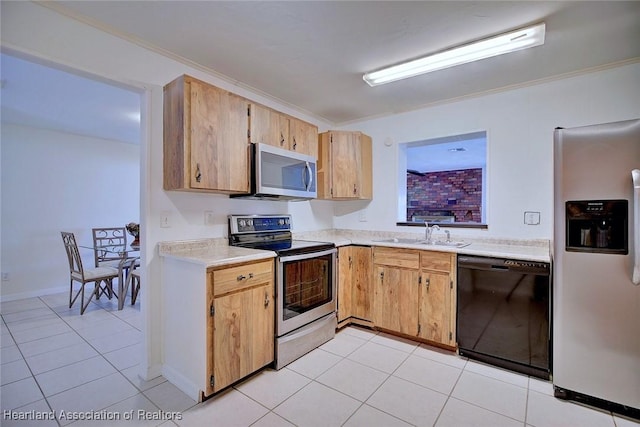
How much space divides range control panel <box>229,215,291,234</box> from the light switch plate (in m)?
2.24

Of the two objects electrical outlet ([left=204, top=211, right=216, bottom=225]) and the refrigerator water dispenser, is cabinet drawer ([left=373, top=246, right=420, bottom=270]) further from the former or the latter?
electrical outlet ([left=204, top=211, right=216, bottom=225])


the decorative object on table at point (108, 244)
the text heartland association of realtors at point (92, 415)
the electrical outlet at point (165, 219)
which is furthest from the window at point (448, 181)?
the decorative object on table at point (108, 244)

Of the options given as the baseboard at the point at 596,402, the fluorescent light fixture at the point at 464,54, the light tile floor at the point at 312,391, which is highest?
the fluorescent light fixture at the point at 464,54

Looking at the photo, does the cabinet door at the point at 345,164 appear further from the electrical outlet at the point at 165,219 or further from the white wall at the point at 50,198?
the white wall at the point at 50,198

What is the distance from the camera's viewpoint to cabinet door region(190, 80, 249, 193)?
2078mm

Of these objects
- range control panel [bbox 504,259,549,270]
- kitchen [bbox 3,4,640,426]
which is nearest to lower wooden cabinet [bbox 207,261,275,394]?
kitchen [bbox 3,4,640,426]

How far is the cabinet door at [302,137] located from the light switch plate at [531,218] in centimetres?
207

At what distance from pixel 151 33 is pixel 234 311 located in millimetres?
1929

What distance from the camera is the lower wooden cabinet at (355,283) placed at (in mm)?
3006

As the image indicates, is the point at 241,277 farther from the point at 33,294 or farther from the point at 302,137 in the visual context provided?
the point at 33,294

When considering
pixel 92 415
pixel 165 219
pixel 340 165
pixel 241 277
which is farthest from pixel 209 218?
pixel 340 165

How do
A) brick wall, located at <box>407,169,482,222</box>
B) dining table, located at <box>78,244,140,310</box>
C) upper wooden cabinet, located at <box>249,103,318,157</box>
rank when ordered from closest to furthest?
upper wooden cabinet, located at <box>249,103,318,157</box>, dining table, located at <box>78,244,140,310</box>, brick wall, located at <box>407,169,482,222</box>

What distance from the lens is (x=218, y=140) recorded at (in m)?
2.20

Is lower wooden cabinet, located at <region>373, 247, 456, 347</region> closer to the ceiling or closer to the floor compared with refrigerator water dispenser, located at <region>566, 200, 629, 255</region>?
closer to the floor
